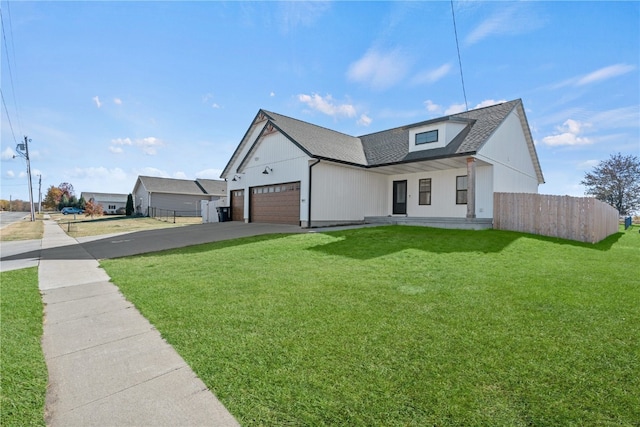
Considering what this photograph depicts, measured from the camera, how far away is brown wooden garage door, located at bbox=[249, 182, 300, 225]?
14477 millimetres

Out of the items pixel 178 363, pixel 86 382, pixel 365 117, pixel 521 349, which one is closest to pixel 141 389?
pixel 178 363

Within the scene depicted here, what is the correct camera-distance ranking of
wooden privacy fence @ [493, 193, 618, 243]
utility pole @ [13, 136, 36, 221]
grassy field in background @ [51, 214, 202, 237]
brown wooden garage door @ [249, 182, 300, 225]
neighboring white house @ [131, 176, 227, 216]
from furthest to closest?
neighboring white house @ [131, 176, 227, 216]
utility pole @ [13, 136, 36, 221]
grassy field in background @ [51, 214, 202, 237]
brown wooden garage door @ [249, 182, 300, 225]
wooden privacy fence @ [493, 193, 618, 243]

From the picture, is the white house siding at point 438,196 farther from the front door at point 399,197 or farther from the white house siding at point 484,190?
the white house siding at point 484,190

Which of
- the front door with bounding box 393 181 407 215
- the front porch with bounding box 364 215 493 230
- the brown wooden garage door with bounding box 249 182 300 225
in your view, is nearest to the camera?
the front porch with bounding box 364 215 493 230

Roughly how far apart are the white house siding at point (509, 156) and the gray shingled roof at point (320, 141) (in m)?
5.77

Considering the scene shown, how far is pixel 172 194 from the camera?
120ft

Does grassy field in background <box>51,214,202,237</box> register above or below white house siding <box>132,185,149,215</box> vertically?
below

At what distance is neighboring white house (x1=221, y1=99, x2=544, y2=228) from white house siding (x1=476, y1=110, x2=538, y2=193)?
0.15ft

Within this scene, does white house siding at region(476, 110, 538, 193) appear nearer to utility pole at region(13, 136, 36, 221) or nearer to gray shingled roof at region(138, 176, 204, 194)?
gray shingled roof at region(138, 176, 204, 194)

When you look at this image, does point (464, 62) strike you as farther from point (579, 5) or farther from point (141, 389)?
point (141, 389)

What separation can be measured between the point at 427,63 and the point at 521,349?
1212 cm

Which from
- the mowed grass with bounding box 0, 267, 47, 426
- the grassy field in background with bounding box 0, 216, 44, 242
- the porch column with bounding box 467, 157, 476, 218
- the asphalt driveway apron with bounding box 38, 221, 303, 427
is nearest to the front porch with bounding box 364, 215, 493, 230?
the porch column with bounding box 467, 157, 476, 218

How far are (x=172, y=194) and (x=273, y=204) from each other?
26.0 m

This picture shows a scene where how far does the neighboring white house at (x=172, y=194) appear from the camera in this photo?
35.4 meters
